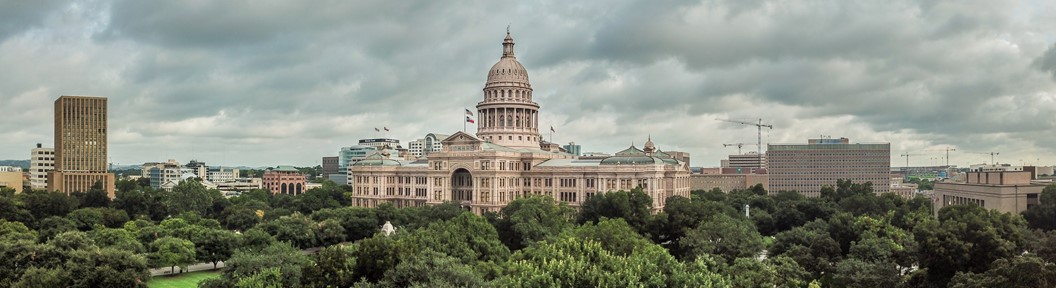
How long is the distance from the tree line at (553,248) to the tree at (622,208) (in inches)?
8.3

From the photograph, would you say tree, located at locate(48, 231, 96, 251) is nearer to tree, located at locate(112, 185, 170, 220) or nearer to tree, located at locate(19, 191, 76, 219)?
tree, located at locate(19, 191, 76, 219)

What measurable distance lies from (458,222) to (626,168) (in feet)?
181

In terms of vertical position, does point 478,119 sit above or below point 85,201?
above

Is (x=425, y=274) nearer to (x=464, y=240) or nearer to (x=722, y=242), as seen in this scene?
(x=464, y=240)

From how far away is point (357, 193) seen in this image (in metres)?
152

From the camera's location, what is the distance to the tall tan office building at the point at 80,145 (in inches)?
6137

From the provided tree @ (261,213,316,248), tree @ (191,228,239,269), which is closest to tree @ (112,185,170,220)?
tree @ (261,213,316,248)

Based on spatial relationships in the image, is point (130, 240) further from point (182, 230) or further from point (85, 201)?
point (85, 201)

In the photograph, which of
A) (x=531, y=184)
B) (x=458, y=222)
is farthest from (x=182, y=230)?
(x=531, y=184)

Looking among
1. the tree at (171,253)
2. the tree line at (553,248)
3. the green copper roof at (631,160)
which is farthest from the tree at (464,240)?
the green copper roof at (631,160)

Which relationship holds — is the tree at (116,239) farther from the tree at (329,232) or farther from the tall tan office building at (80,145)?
the tall tan office building at (80,145)

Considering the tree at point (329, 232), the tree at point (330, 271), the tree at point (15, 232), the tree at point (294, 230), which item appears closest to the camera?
the tree at point (330, 271)

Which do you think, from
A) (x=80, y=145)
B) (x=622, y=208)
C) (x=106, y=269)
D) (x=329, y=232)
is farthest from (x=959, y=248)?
(x=80, y=145)

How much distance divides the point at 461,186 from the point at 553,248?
8402 centimetres
